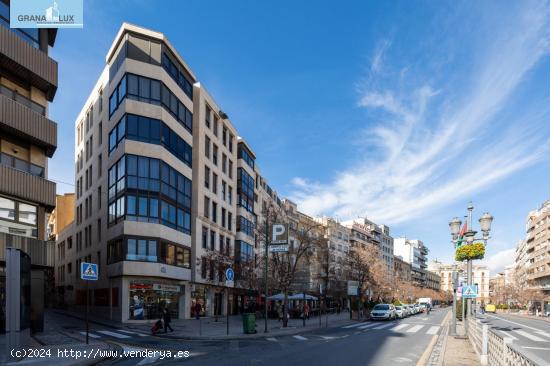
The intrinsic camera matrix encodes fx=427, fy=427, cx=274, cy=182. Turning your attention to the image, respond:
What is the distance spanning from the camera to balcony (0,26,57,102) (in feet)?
61.6

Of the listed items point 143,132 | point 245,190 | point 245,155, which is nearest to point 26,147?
point 143,132

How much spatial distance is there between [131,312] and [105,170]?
11.9m

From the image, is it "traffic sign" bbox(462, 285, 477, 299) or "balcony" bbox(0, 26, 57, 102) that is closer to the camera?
"traffic sign" bbox(462, 285, 477, 299)

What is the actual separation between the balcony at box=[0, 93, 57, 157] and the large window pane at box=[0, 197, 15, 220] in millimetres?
3140

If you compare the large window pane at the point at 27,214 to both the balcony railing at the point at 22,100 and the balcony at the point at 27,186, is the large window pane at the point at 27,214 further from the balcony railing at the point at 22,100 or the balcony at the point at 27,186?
the balcony railing at the point at 22,100

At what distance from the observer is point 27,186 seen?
63.8 ft

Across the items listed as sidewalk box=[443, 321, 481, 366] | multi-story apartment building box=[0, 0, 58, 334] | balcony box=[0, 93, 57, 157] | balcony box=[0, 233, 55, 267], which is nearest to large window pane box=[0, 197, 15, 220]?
multi-story apartment building box=[0, 0, 58, 334]

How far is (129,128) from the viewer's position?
30.7 metres

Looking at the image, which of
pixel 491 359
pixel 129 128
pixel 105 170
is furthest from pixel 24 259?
pixel 105 170

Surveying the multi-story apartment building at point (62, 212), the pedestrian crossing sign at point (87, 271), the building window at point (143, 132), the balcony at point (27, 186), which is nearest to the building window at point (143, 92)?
the building window at point (143, 132)

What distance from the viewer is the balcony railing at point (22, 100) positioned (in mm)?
19578

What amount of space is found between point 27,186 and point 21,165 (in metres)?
1.34

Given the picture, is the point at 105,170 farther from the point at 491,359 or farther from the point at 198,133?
the point at 491,359

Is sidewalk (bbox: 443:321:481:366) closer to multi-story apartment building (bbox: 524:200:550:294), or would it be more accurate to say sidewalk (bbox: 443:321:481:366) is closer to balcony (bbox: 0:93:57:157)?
balcony (bbox: 0:93:57:157)
